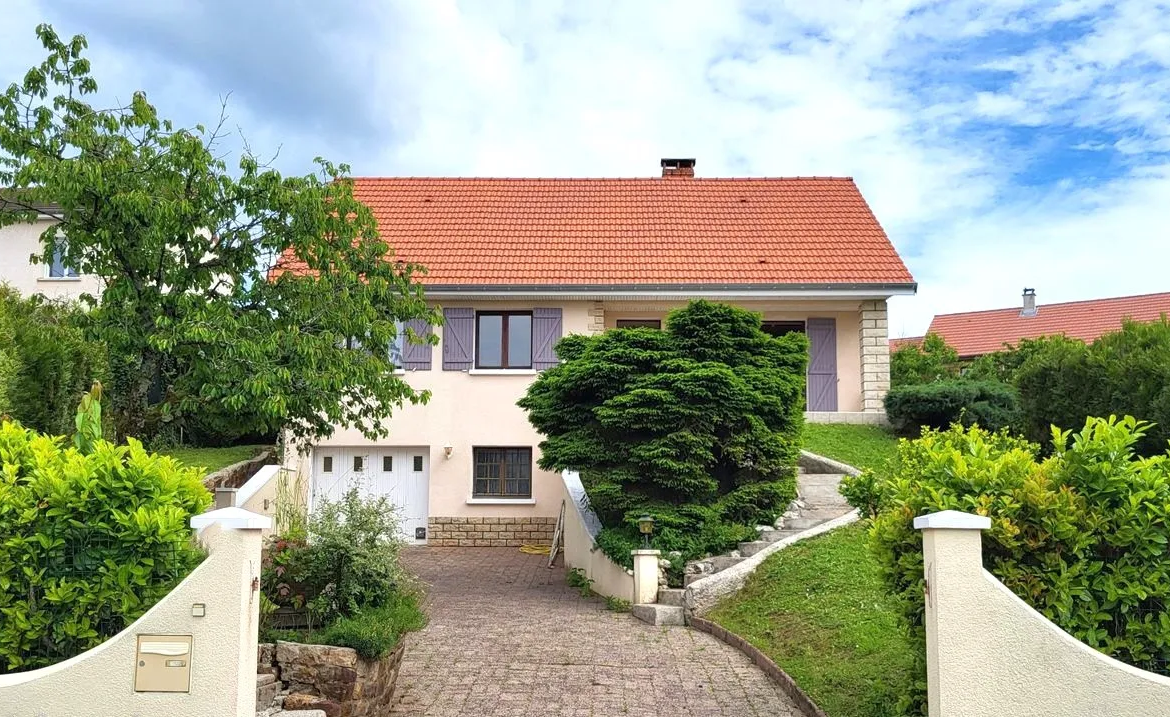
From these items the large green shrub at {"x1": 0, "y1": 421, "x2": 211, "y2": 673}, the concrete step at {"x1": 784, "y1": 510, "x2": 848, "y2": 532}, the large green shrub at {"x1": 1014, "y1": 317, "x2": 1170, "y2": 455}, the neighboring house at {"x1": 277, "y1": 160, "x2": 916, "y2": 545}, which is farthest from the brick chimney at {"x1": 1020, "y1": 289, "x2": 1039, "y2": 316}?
the large green shrub at {"x1": 0, "y1": 421, "x2": 211, "y2": 673}

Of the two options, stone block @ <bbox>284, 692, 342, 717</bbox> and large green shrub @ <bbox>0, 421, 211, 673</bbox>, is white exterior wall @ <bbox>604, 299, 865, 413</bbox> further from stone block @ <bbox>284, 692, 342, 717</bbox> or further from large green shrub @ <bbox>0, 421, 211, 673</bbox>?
large green shrub @ <bbox>0, 421, 211, 673</bbox>

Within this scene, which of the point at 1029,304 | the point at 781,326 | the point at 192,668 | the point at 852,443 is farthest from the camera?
the point at 1029,304

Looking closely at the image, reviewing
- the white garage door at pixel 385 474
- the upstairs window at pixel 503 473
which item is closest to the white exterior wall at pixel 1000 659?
the upstairs window at pixel 503 473

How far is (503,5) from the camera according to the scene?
10.8 metres

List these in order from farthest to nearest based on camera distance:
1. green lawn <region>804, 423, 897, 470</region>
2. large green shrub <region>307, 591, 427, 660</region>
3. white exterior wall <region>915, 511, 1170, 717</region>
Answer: green lawn <region>804, 423, 897, 470</region> < large green shrub <region>307, 591, 427, 660</region> < white exterior wall <region>915, 511, 1170, 717</region>

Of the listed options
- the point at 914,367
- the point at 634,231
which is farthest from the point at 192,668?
the point at 914,367

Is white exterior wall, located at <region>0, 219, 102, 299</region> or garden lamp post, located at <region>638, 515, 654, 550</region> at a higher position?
white exterior wall, located at <region>0, 219, 102, 299</region>

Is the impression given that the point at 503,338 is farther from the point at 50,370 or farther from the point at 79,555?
the point at 79,555

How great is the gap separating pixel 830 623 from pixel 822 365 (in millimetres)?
11190

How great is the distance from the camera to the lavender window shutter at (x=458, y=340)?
18250mm

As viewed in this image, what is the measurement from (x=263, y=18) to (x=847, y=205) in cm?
1544

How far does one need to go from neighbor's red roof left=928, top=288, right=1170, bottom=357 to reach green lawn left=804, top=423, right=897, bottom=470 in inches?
799

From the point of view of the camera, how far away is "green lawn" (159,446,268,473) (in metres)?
16.1

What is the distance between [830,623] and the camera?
849 cm
